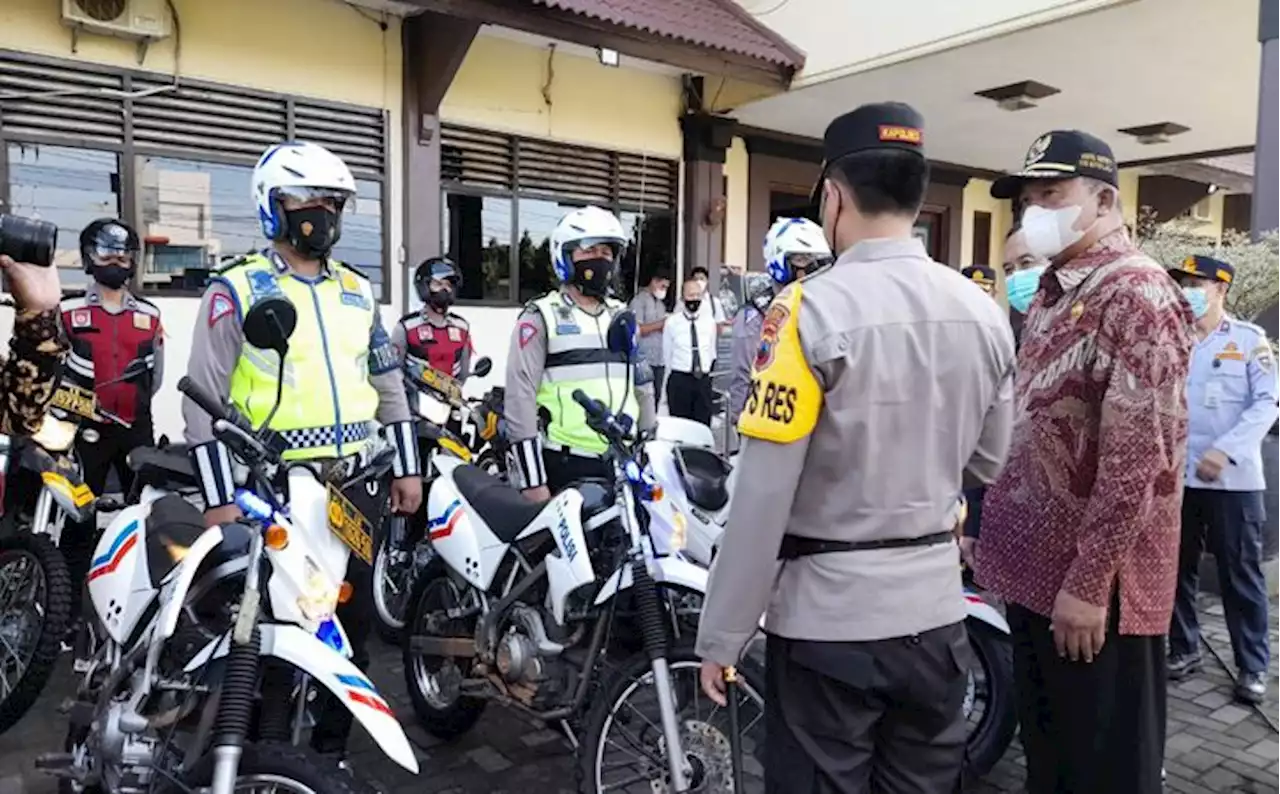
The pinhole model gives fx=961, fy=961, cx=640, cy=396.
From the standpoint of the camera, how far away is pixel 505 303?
357 inches

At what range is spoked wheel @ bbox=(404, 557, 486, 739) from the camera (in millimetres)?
3572

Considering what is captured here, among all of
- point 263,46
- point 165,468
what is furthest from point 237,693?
point 263,46

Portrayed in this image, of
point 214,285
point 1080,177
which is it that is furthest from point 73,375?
point 1080,177

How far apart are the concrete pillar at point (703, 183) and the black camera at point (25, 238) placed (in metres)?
8.48

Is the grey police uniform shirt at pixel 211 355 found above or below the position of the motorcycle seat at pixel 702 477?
above

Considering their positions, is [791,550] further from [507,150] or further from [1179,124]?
[1179,124]

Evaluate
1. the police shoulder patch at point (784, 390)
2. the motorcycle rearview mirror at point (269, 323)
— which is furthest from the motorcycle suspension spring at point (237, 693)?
the police shoulder patch at point (784, 390)

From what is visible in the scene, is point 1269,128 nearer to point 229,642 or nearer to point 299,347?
point 299,347

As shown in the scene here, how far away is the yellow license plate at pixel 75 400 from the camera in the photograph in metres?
4.46

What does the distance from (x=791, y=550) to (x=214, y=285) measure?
1992 mm

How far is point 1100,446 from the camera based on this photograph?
2219mm

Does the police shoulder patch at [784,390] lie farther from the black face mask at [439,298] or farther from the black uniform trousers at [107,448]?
the black face mask at [439,298]

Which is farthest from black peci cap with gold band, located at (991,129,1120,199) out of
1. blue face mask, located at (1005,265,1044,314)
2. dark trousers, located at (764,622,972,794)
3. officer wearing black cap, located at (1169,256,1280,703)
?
officer wearing black cap, located at (1169,256,1280,703)

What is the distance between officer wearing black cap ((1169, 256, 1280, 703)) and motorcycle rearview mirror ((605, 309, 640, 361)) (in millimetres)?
2527
